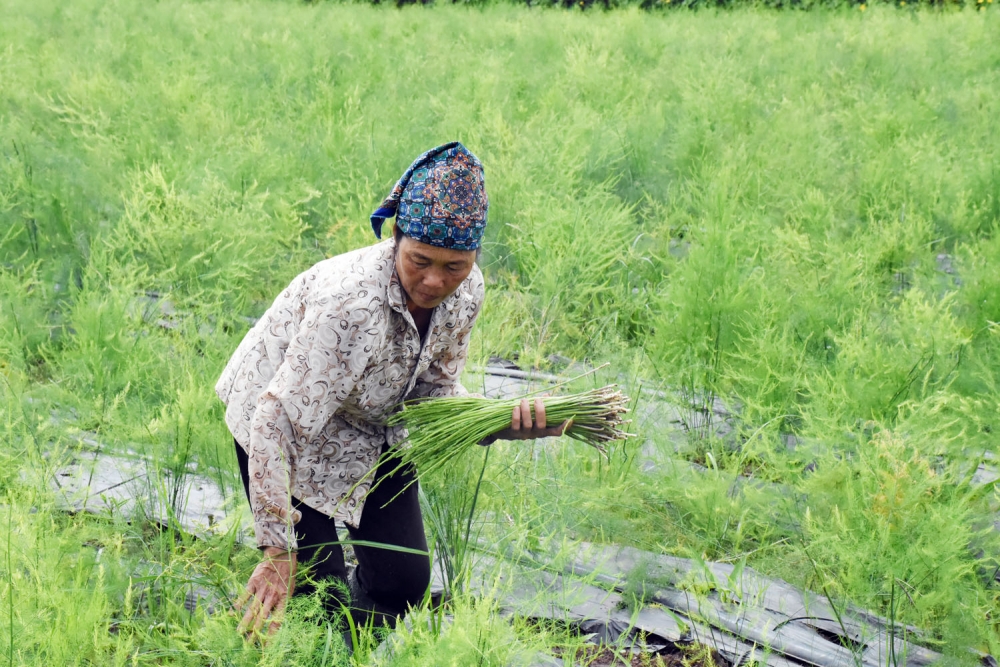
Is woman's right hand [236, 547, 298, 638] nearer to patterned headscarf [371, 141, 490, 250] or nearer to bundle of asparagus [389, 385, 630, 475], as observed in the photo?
bundle of asparagus [389, 385, 630, 475]

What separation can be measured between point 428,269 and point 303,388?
370mm

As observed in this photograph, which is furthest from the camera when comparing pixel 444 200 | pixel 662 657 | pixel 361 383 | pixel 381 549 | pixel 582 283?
pixel 582 283

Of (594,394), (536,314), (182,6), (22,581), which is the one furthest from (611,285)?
(182,6)

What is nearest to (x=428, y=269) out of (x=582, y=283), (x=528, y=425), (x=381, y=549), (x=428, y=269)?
(x=428, y=269)

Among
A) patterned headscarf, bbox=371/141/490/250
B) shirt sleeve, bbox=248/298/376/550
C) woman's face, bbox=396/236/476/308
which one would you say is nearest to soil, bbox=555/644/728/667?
shirt sleeve, bbox=248/298/376/550

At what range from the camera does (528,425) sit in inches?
86.4

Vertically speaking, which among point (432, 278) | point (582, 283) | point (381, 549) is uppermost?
point (432, 278)

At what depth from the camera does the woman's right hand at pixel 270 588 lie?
80.9 inches

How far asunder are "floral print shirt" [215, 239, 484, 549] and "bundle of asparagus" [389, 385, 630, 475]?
84mm

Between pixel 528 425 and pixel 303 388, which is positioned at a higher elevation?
pixel 303 388

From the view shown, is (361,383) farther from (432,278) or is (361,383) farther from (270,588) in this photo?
(270,588)

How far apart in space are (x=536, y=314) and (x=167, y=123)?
3140 millimetres

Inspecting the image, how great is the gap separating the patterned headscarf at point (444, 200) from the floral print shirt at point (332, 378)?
131 mm

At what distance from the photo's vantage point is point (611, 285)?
14.0ft
